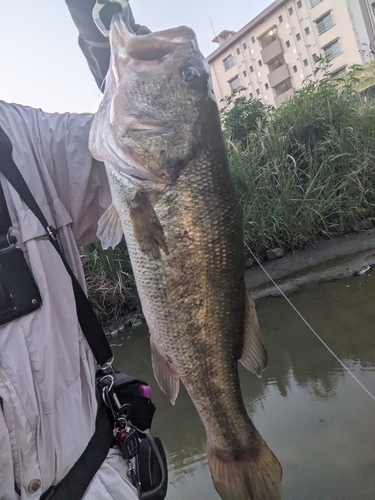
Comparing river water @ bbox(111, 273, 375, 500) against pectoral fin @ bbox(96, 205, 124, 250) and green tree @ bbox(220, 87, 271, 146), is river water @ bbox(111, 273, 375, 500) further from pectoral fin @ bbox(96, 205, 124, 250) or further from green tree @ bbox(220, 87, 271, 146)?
green tree @ bbox(220, 87, 271, 146)

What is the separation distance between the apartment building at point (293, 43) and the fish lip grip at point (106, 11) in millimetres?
28100

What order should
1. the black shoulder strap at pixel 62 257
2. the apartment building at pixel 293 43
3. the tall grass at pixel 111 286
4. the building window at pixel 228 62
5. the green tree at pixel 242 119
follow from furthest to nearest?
the building window at pixel 228 62, the apartment building at pixel 293 43, the green tree at pixel 242 119, the tall grass at pixel 111 286, the black shoulder strap at pixel 62 257

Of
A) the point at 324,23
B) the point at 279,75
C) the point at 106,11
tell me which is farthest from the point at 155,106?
the point at 279,75

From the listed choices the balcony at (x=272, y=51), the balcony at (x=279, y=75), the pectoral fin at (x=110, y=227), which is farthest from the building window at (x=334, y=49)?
the pectoral fin at (x=110, y=227)

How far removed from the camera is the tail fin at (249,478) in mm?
1387

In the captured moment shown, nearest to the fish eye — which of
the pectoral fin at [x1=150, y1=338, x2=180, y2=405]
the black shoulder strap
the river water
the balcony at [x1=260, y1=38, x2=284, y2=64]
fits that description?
the black shoulder strap

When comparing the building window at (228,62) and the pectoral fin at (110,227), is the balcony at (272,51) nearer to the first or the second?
the building window at (228,62)

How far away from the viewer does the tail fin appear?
1387 millimetres

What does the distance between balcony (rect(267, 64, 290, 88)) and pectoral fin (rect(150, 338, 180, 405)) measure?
3346 cm

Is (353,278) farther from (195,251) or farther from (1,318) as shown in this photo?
(1,318)

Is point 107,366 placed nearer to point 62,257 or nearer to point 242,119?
point 62,257

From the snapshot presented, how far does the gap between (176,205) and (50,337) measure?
1.80 ft

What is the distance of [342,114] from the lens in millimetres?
6934

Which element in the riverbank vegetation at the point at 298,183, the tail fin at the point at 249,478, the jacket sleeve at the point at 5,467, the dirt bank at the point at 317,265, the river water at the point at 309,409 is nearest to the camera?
the jacket sleeve at the point at 5,467
